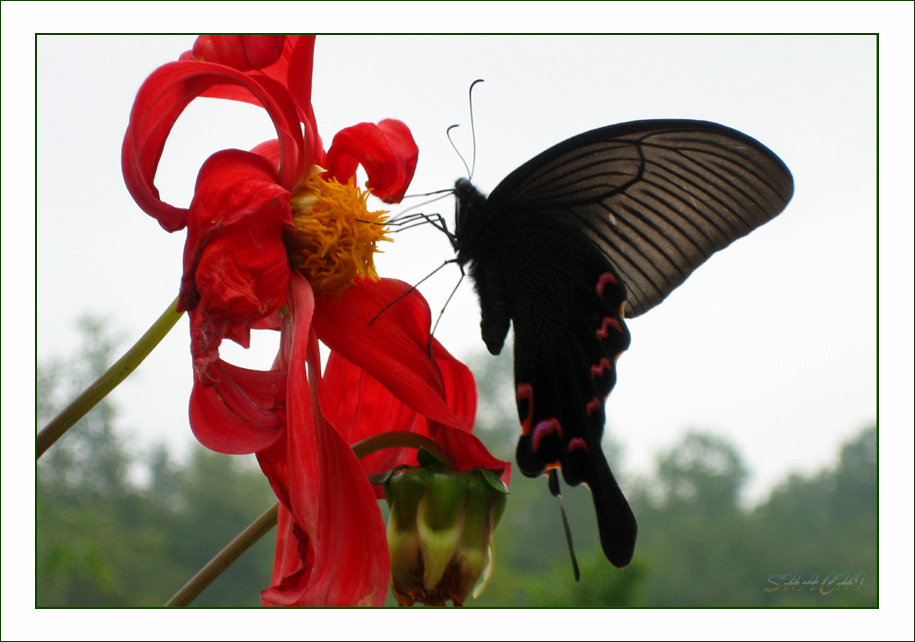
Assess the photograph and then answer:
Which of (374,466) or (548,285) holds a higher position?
(548,285)

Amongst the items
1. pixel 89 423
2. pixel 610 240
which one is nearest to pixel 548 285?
pixel 610 240

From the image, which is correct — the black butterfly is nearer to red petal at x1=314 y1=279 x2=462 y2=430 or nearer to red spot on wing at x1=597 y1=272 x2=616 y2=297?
red spot on wing at x1=597 y1=272 x2=616 y2=297

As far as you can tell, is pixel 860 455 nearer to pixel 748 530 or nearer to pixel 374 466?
pixel 374 466

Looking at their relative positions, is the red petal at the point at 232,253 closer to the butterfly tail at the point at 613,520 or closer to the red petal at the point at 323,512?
the red petal at the point at 323,512

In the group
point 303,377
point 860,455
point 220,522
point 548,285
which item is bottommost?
point 220,522

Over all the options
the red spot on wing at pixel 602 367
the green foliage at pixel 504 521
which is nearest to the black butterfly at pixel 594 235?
the red spot on wing at pixel 602 367

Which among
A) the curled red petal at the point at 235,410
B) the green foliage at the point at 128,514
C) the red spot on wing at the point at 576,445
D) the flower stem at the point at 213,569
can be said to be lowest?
the green foliage at the point at 128,514
